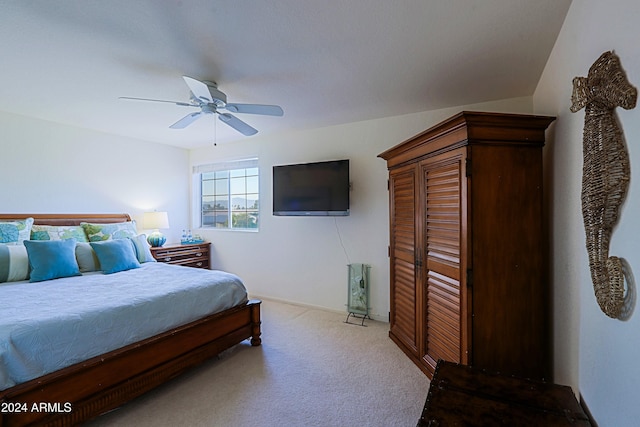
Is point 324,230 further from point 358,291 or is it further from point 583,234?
point 583,234

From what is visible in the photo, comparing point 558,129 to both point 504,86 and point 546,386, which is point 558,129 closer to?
point 504,86

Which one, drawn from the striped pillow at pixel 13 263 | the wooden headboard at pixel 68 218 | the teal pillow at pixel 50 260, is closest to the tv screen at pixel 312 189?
the teal pillow at pixel 50 260

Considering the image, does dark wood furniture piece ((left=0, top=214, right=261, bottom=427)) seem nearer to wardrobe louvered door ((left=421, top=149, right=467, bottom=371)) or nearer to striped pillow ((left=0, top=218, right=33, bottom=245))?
wardrobe louvered door ((left=421, top=149, right=467, bottom=371))

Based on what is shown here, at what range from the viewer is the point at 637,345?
982mm

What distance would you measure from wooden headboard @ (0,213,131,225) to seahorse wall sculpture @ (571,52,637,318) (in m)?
4.93

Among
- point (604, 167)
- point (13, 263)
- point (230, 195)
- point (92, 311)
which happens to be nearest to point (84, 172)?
point (13, 263)

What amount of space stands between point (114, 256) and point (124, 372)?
159cm

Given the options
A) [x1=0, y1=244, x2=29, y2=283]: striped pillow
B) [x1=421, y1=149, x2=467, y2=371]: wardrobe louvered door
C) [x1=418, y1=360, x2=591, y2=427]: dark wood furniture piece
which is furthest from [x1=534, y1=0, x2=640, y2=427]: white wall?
[x1=0, y1=244, x2=29, y2=283]: striped pillow

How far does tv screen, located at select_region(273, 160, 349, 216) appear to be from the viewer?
136 inches

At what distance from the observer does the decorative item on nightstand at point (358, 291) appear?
3.54 m

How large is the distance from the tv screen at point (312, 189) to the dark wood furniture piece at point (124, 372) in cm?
140

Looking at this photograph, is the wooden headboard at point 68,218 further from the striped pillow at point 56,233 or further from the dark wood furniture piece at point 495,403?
the dark wood furniture piece at point 495,403

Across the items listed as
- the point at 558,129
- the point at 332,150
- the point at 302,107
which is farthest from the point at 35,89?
the point at 558,129

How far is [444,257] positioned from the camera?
6.79 ft
